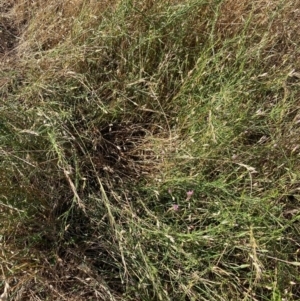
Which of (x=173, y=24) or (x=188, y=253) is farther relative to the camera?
(x=173, y=24)

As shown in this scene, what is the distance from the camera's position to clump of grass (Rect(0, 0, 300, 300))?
1.58 metres

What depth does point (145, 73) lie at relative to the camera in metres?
1.93

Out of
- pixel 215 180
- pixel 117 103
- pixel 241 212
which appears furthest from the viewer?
pixel 117 103

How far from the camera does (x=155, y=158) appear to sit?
188 centimetres

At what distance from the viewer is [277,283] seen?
5.16 ft

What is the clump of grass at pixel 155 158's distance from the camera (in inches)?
62.4

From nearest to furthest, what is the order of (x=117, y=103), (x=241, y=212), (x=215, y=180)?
(x=241, y=212)
(x=215, y=180)
(x=117, y=103)

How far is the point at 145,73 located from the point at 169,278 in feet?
2.74

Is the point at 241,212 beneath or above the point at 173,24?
beneath

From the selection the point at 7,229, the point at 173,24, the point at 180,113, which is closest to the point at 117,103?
the point at 180,113

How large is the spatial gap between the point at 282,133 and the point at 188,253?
1.97 ft

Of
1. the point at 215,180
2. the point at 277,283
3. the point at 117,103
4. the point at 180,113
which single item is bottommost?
the point at 277,283

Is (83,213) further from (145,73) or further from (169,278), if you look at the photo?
(145,73)

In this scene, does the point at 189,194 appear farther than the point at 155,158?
No
